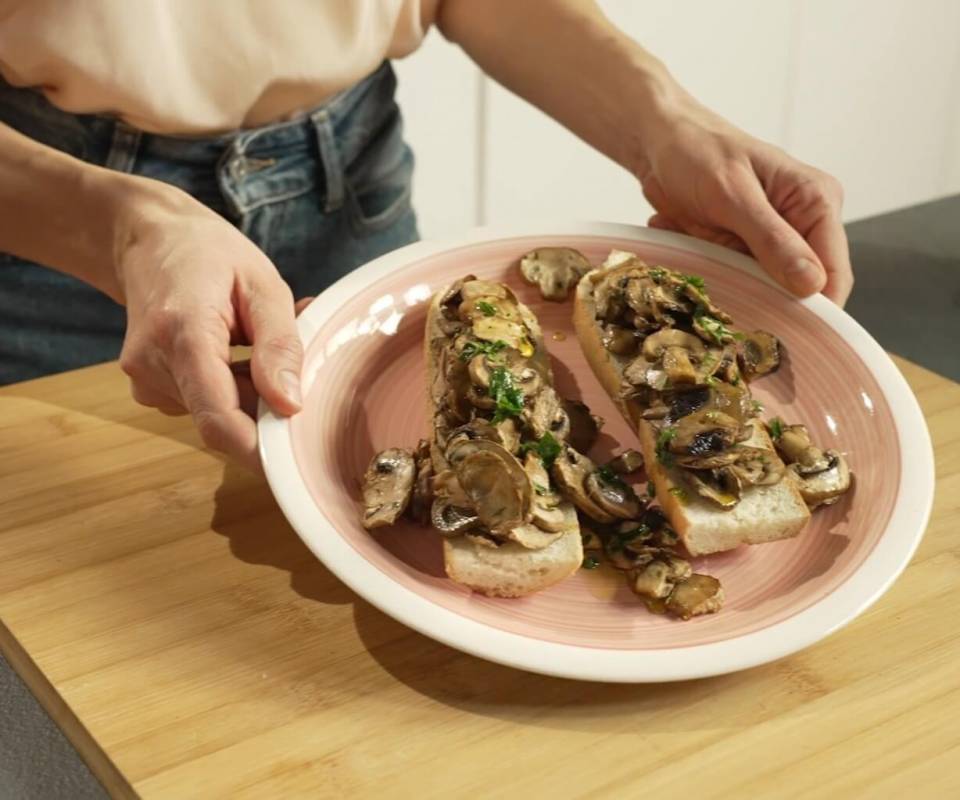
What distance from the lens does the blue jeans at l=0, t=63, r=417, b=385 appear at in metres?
1.68

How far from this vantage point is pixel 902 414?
1271 mm

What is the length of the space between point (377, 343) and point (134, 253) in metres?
0.30

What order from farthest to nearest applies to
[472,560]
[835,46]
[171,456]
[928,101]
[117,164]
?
[928,101]
[835,46]
[117,164]
[171,456]
[472,560]

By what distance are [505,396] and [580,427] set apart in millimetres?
132

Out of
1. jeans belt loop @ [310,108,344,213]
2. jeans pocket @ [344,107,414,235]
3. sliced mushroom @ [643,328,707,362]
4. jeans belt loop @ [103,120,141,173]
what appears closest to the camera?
sliced mushroom @ [643,328,707,362]

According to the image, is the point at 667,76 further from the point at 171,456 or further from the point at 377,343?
the point at 171,456

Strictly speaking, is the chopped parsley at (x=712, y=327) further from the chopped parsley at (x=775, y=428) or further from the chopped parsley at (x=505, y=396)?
the chopped parsley at (x=505, y=396)

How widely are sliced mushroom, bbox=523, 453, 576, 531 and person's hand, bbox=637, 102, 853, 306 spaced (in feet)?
1.50

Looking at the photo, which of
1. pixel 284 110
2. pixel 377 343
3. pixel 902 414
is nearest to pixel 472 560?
pixel 377 343

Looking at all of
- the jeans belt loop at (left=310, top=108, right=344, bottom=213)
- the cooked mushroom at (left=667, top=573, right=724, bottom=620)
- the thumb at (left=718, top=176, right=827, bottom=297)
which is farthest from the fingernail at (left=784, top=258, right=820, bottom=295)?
the jeans belt loop at (left=310, top=108, right=344, bottom=213)

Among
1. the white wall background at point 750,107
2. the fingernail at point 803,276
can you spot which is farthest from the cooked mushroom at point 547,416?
the white wall background at point 750,107

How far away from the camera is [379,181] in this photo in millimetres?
1929

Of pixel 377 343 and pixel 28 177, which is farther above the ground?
pixel 28 177

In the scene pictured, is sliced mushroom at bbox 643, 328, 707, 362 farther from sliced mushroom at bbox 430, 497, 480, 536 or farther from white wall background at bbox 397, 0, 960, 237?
white wall background at bbox 397, 0, 960, 237
